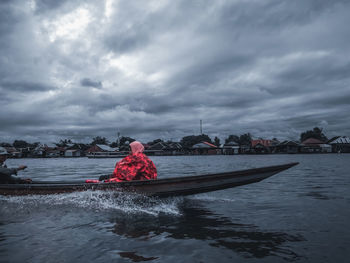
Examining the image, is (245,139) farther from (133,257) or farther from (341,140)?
(133,257)

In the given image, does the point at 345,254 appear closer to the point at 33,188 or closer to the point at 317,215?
the point at 317,215

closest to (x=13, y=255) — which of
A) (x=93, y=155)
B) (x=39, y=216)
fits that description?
(x=39, y=216)

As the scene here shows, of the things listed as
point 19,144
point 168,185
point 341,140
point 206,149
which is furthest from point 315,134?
point 19,144

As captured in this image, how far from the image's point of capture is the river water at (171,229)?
327cm

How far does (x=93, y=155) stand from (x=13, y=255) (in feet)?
245

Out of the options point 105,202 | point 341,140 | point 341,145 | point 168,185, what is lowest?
point 105,202

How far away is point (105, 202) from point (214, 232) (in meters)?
2.87

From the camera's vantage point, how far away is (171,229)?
4309 mm

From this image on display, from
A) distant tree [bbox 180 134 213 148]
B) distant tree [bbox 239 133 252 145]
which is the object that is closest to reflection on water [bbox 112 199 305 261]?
distant tree [bbox 180 134 213 148]

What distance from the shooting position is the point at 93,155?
7450cm

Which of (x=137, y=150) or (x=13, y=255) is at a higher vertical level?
(x=137, y=150)

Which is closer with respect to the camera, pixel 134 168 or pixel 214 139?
pixel 134 168

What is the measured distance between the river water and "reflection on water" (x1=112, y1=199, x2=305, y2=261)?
0.04ft

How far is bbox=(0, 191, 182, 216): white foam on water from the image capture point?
5.63 meters
